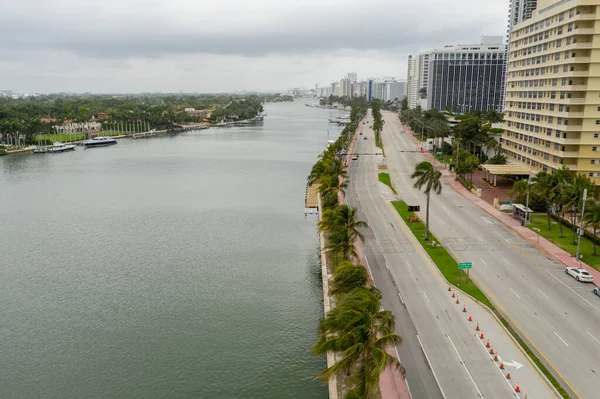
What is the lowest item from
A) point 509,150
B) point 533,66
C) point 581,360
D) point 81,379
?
point 81,379

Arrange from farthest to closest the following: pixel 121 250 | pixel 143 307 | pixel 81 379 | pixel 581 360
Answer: pixel 121 250 < pixel 143 307 < pixel 81 379 < pixel 581 360

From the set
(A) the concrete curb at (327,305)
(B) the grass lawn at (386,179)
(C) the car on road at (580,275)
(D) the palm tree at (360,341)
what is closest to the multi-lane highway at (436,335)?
(A) the concrete curb at (327,305)

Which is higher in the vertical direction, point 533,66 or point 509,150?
point 533,66

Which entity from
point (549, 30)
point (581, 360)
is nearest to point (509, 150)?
point (549, 30)

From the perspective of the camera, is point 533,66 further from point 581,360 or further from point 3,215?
point 3,215

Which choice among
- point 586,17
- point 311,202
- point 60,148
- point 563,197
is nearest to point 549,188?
point 563,197

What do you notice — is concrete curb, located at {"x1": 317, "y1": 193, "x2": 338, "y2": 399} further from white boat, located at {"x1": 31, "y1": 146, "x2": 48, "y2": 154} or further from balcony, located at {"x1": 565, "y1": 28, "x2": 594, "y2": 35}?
white boat, located at {"x1": 31, "y1": 146, "x2": 48, "y2": 154}
